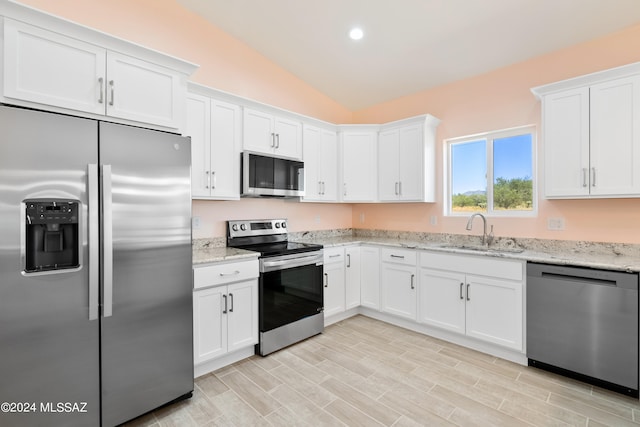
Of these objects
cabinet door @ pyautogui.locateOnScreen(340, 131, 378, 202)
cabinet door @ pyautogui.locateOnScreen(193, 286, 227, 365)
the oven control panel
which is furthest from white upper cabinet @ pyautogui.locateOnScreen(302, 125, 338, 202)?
cabinet door @ pyautogui.locateOnScreen(193, 286, 227, 365)

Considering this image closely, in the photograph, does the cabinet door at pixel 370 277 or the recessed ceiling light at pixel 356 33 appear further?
the cabinet door at pixel 370 277

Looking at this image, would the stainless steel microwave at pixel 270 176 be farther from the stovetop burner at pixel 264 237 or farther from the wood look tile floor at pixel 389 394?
the wood look tile floor at pixel 389 394

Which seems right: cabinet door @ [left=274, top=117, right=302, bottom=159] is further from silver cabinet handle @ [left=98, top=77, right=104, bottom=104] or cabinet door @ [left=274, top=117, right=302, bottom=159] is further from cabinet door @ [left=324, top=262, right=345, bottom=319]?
silver cabinet handle @ [left=98, top=77, right=104, bottom=104]

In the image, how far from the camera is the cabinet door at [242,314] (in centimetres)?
265

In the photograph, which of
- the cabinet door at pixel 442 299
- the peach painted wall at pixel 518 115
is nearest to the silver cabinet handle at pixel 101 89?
the cabinet door at pixel 442 299

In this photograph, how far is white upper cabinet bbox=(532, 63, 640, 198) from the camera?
2395mm

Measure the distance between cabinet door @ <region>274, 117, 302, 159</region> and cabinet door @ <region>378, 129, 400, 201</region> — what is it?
115 centimetres

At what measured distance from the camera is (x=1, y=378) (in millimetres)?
1516

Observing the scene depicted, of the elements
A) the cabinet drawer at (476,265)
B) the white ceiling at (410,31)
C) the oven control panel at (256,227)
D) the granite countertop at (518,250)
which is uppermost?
the white ceiling at (410,31)

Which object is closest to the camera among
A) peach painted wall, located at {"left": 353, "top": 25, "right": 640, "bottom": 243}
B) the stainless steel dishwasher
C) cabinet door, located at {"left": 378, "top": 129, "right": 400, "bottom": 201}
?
the stainless steel dishwasher

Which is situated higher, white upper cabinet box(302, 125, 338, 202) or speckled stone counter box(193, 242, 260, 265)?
white upper cabinet box(302, 125, 338, 202)

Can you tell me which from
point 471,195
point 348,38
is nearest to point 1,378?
point 348,38

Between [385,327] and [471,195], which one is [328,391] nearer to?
[385,327]

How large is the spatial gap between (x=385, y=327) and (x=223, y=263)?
6.96ft
